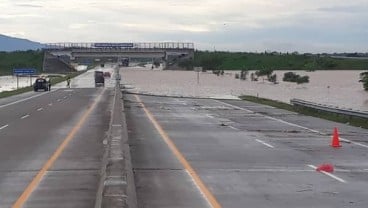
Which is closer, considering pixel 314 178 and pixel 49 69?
pixel 314 178

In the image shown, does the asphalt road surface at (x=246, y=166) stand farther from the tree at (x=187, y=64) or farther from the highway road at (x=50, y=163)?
the tree at (x=187, y=64)

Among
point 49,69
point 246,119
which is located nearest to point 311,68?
point 49,69

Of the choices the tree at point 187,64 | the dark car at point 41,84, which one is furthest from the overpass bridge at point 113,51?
the dark car at point 41,84

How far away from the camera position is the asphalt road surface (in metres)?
10.7

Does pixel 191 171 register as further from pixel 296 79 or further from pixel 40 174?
pixel 296 79

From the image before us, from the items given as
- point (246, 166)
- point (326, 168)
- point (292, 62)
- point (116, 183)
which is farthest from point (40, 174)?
point (292, 62)

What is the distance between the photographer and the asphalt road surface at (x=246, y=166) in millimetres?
10742

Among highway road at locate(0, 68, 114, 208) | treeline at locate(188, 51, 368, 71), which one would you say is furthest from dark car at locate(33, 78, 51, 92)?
treeline at locate(188, 51, 368, 71)

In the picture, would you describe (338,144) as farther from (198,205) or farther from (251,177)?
(198,205)

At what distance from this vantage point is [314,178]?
13156 mm

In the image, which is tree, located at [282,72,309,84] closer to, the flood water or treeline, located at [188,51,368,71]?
the flood water

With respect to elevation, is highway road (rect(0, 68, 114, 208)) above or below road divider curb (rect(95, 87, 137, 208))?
below

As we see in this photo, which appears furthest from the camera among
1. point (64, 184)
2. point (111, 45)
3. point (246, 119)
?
point (111, 45)

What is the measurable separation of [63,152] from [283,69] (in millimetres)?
165624
